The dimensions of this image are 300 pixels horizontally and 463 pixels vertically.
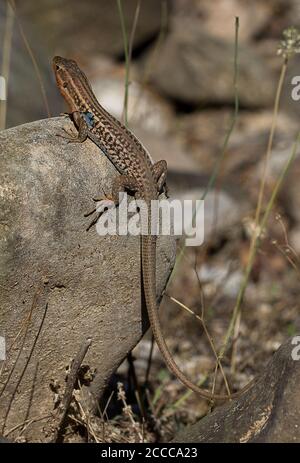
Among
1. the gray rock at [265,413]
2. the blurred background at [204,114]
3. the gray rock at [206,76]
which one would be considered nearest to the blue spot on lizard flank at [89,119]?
the gray rock at [265,413]

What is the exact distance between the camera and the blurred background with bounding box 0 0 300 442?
730 centimetres

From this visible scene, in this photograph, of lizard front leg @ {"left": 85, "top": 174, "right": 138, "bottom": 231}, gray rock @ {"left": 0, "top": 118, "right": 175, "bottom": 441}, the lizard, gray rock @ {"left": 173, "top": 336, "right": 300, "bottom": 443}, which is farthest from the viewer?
the lizard

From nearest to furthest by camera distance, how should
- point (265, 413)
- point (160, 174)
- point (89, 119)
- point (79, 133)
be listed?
point (265, 413) → point (79, 133) → point (89, 119) → point (160, 174)

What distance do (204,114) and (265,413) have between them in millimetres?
9731

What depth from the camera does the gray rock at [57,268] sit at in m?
3.91

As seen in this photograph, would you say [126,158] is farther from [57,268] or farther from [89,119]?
[57,268]

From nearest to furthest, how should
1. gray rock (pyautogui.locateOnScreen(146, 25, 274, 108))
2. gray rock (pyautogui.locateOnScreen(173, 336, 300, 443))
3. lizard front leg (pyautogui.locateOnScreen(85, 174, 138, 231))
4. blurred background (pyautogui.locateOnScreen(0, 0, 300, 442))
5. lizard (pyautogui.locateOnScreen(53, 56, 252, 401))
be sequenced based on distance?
gray rock (pyautogui.locateOnScreen(173, 336, 300, 443)) → lizard front leg (pyautogui.locateOnScreen(85, 174, 138, 231)) → lizard (pyautogui.locateOnScreen(53, 56, 252, 401)) → blurred background (pyautogui.locateOnScreen(0, 0, 300, 442)) → gray rock (pyautogui.locateOnScreen(146, 25, 274, 108))

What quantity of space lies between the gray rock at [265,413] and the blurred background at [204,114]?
1.69m

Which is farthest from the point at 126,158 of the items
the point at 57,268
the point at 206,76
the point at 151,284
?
the point at 206,76

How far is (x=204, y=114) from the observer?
13.2m

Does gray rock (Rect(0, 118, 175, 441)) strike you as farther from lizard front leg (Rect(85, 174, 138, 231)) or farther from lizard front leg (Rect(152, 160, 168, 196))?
lizard front leg (Rect(152, 160, 168, 196))

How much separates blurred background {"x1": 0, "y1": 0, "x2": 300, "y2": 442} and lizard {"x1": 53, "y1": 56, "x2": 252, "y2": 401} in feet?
5.21

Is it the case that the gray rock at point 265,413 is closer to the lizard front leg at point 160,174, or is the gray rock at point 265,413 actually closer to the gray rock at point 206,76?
the lizard front leg at point 160,174

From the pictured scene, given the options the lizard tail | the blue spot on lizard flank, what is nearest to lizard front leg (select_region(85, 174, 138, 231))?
the lizard tail
